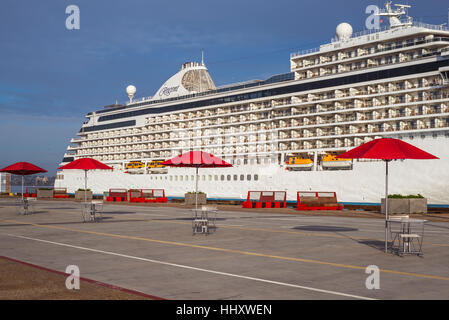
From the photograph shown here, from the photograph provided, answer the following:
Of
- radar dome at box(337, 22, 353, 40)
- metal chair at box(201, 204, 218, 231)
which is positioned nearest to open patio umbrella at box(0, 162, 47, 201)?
metal chair at box(201, 204, 218, 231)

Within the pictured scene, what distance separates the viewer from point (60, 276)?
845 cm

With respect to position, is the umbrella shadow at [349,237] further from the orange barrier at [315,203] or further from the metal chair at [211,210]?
the orange barrier at [315,203]

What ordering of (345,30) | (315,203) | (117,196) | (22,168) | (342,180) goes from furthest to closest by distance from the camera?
(345,30) < (117,196) < (342,180) < (315,203) < (22,168)

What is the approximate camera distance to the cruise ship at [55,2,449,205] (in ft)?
124

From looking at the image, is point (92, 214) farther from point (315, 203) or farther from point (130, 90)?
point (130, 90)

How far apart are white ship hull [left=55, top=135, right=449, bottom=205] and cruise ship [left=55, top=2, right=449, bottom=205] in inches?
3.4

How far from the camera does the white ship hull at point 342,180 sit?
1378 inches

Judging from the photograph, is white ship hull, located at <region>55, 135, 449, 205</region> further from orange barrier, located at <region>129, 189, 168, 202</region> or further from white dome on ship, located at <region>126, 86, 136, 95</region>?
white dome on ship, located at <region>126, 86, 136, 95</region>

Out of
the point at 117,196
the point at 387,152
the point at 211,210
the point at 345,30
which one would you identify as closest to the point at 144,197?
the point at 117,196

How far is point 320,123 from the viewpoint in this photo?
150ft

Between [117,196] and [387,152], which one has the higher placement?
[387,152]

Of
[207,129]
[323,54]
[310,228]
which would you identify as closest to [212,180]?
[207,129]

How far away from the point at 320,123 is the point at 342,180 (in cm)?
732

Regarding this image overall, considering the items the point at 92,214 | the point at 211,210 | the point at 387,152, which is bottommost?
the point at 92,214
